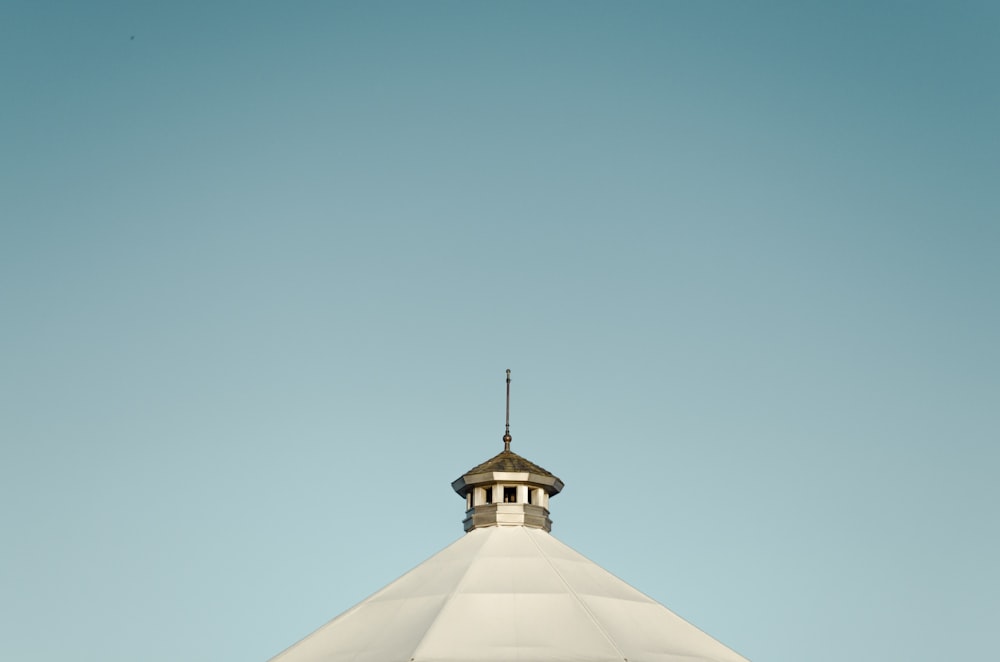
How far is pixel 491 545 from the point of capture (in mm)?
43312

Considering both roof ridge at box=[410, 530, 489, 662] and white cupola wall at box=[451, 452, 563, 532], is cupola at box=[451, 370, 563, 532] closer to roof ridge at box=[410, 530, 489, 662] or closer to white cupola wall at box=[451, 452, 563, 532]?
white cupola wall at box=[451, 452, 563, 532]

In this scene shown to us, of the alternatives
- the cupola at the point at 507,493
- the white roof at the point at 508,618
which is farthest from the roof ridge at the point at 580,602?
the cupola at the point at 507,493

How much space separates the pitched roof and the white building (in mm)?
32

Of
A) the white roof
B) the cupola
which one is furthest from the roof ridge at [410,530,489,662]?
the cupola

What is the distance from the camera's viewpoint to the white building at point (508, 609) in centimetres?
3703

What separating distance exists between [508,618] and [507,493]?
799 centimetres

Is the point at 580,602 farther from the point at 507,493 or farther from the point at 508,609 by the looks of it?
the point at 507,493

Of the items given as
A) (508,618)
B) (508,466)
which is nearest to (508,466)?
(508,466)

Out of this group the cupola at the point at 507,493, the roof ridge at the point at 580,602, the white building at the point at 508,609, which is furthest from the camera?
the cupola at the point at 507,493

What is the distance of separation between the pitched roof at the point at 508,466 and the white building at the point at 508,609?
0.03 metres

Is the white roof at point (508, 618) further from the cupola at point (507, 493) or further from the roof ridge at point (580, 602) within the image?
the cupola at point (507, 493)

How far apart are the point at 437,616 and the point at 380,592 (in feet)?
15.0

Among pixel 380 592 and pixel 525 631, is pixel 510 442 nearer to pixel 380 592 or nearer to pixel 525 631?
pixel 380 592

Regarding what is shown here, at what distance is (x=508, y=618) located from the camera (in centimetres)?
3831
